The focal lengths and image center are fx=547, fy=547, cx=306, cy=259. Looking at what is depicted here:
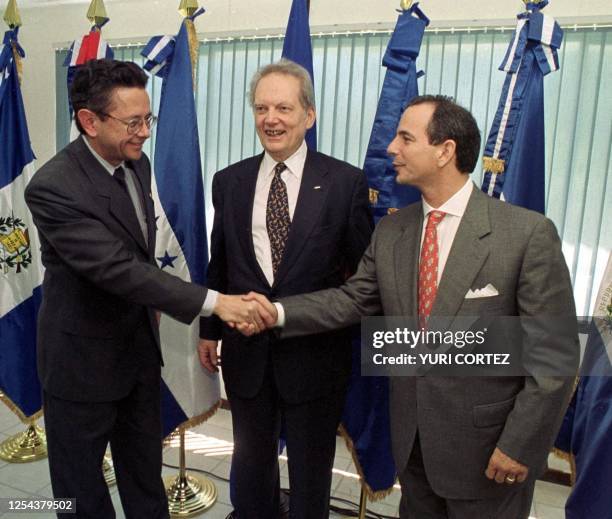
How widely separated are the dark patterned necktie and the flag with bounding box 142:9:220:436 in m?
0.64

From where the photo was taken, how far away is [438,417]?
4.57 feet

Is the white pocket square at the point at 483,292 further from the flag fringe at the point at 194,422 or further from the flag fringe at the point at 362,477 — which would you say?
the flag fringe at the point at 194,422

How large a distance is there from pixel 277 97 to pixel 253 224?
1.32 feet

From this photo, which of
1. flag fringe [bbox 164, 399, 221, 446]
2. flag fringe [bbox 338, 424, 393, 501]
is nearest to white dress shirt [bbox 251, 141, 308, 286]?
flag fringe [bbox 338, 424, 393, 501]

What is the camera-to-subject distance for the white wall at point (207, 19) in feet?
10.1

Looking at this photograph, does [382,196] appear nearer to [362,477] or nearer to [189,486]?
[362,477]

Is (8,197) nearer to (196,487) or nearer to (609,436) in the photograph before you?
(196,487)

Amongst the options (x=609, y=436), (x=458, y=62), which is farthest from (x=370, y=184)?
(x=458, y=62)

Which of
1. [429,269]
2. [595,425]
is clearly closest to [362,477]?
[595,425]

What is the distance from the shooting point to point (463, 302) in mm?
1341

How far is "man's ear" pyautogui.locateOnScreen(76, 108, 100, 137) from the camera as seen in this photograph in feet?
5.11

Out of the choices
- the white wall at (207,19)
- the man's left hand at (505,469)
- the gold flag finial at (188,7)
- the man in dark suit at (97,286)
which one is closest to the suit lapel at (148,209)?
the man in dark suit at (97,286)

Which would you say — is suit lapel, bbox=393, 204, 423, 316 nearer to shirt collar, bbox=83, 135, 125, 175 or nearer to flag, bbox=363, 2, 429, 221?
flag, bbox=363, 2, 429, 221

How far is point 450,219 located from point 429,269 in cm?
15
